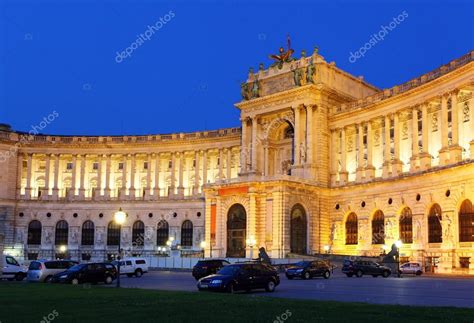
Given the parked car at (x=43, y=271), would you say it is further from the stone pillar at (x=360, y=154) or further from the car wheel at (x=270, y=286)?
the stone pillar at (x=360, y=154)

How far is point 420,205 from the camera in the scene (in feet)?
206

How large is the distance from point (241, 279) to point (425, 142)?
37.4 metres

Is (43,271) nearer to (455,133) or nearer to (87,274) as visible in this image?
(87,274)

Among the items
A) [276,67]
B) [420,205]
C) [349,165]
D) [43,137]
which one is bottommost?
[420,205]

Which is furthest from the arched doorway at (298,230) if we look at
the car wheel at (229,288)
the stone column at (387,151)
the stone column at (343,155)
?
the car wheel at (229,288)

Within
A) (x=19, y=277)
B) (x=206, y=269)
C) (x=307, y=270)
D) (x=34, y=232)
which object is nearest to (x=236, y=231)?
(x=307, y=270)

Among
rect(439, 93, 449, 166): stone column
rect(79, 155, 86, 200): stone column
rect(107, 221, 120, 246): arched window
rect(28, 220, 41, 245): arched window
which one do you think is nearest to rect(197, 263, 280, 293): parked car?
rect(439, 93, 449, 166): stone column

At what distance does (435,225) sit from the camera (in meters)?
60.6

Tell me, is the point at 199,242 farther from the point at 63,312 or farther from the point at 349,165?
the point at 63,312

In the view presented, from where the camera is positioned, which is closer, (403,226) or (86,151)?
(403,226)

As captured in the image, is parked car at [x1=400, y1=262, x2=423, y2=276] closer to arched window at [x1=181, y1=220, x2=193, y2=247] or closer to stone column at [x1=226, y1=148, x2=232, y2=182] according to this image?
stone column at [x1=226, y1=148, x2=232, y2=182]

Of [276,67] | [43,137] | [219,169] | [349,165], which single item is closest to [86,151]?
[43,137]

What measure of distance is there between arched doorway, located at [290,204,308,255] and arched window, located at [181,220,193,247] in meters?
24.0

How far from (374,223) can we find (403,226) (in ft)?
15.8
